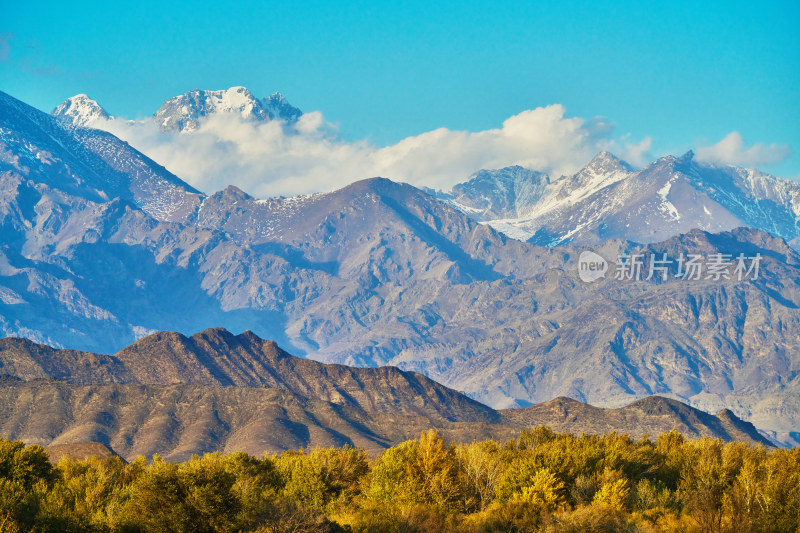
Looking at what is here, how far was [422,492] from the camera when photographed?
272 ft

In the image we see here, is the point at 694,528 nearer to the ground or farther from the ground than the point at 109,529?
farther from the ground

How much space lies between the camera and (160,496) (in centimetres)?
6347

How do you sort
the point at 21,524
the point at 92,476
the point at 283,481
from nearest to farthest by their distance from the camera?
the point at 21,524
the point at 92,476
the point at 283,481

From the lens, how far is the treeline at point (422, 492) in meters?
63.7

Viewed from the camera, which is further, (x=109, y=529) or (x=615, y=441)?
(x=615, y=441)

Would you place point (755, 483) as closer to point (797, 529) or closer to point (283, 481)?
point (797, 529)

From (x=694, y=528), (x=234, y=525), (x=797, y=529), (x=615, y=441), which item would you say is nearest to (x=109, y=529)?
(x=234, y=525)

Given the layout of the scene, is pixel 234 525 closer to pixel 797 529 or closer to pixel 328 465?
pixel 328 465

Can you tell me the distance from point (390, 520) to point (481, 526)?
673 centimetres

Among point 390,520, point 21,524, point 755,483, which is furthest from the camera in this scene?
point 755,483

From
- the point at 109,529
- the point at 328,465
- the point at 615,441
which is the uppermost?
the point at 615,441

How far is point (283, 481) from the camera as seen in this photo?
316 feet

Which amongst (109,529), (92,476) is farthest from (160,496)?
(92,476)

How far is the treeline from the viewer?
6369cm
